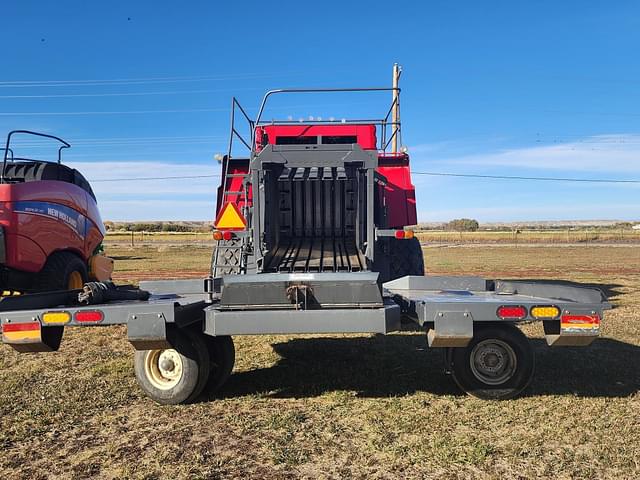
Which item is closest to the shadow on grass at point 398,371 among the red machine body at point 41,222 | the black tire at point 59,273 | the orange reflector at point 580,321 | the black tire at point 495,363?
the black tire at point 495,363

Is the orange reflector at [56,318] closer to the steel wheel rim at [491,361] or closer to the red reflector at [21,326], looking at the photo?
the red reflector at [21,326]

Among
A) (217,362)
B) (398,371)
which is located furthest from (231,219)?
(398,371)

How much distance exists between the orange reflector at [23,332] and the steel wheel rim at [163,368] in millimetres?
863

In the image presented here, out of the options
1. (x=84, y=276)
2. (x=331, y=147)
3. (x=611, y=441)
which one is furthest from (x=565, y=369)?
(x=84, y=276)

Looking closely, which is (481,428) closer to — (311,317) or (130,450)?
(311,317)

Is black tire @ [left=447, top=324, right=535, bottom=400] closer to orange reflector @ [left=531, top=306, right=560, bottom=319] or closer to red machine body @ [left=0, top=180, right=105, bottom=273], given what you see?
orange reflector @ [left=531, top=306, right=560, bottom=319]

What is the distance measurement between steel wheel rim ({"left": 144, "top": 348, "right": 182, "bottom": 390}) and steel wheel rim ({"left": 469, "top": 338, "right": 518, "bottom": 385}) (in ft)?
8.06

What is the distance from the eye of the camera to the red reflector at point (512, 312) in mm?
4273

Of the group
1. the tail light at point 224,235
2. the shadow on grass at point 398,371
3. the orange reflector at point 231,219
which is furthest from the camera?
the orange reflector at point 231,219

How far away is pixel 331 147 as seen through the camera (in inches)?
207

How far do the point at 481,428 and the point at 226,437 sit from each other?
1.83 meters

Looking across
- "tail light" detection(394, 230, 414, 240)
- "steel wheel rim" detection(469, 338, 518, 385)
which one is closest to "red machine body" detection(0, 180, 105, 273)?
"tail light" detection(394, 230, 414, 240)

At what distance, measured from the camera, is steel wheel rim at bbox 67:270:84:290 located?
779 centimetres

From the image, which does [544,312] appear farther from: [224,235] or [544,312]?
[224,235]
